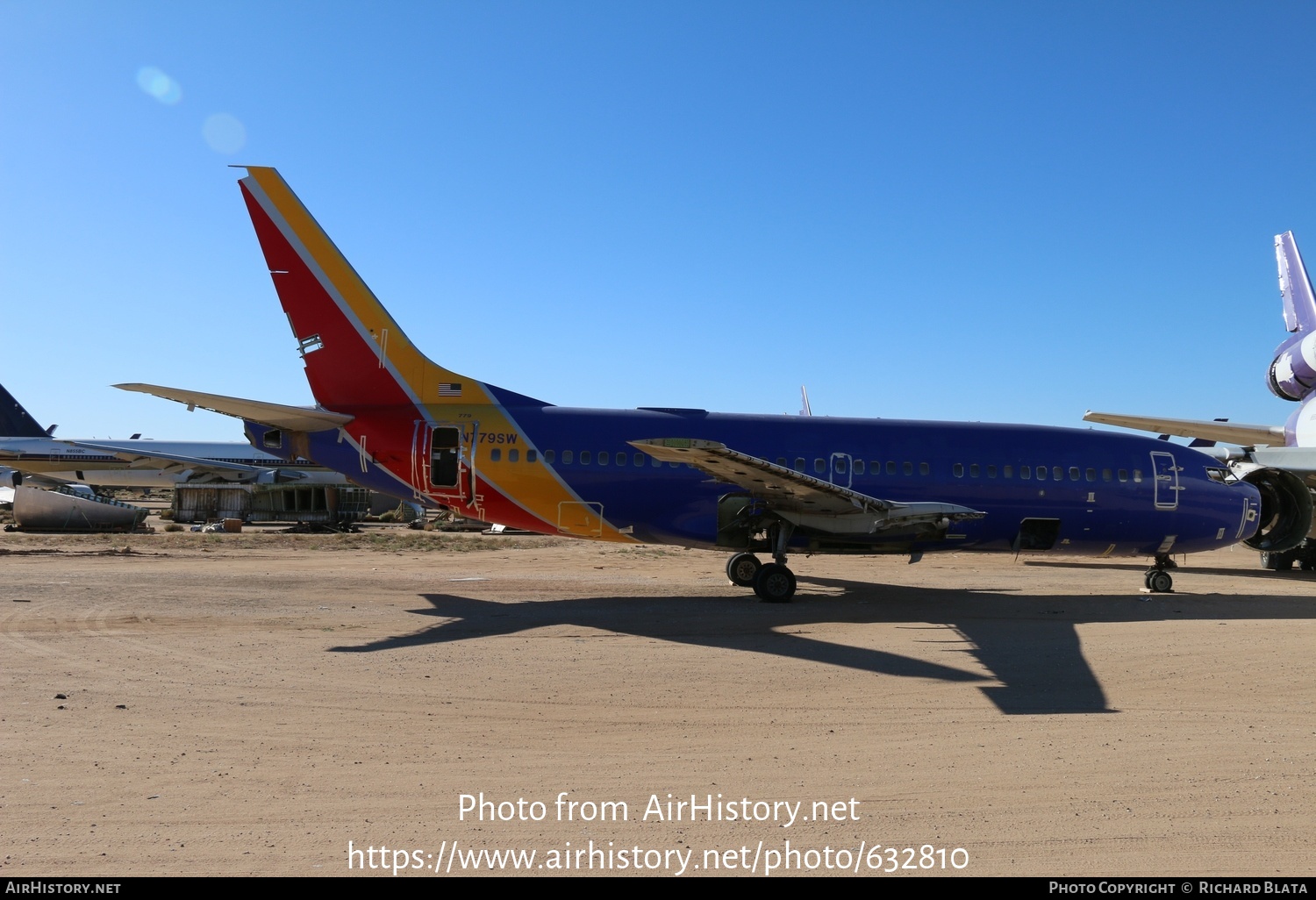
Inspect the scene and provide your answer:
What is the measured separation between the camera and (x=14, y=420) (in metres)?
52.1

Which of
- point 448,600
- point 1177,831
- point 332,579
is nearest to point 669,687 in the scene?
point 1177,831

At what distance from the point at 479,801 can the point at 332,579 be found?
12.3 metres

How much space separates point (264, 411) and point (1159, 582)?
16678mm

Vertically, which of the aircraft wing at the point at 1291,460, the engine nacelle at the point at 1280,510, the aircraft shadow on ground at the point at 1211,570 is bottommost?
the aircraft shadow on ground at the point at 1211,570

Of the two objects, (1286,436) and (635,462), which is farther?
(1286,436)

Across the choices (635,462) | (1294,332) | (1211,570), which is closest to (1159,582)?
(1211,570)

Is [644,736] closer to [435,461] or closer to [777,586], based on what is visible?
[777,586]

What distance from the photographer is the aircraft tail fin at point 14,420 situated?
51.6m

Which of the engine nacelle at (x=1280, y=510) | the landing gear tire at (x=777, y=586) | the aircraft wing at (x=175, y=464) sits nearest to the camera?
the landing gear tire at (x=777, y=586)

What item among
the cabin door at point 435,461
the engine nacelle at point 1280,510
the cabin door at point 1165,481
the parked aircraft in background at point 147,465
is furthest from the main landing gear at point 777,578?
the parked aircraft in background at point 147,465

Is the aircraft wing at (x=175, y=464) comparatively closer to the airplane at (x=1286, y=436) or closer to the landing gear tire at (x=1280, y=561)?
the airplane at (x=1286, y=436)

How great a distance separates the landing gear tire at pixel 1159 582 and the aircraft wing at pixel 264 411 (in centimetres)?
1527

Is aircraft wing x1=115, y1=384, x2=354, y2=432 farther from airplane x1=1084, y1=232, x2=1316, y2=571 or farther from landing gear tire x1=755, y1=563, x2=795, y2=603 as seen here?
airplane x1=1084, y1=232, x2=1316, y2=571

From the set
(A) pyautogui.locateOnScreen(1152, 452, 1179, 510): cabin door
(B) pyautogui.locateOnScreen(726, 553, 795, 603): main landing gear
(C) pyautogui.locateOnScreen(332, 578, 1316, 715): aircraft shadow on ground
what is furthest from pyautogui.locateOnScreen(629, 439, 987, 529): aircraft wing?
(A) pyautogui.locateOnScreen(1152, 452, 1179, 510): cabin door
